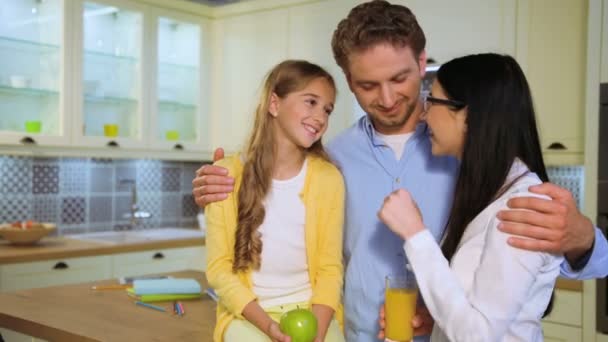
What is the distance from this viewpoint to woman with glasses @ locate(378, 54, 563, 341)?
1143 mm

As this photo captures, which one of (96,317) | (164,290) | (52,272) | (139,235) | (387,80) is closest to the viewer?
(387,80)

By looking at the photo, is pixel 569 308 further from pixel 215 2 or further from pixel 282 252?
pixel 215 2

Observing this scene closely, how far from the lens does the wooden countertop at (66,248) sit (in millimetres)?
3178

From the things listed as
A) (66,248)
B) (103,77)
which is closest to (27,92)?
(103,77)

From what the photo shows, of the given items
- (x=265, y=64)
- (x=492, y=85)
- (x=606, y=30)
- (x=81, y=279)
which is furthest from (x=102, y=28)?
(x=492, y=85)

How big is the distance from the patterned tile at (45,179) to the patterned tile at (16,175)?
4cm

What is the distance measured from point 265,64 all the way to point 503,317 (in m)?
3.37

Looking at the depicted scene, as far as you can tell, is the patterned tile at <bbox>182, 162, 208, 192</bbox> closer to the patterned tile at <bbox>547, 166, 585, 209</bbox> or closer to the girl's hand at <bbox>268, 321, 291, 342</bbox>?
the patterned tile at <bbox>547, 166, 585, 209</bbox>

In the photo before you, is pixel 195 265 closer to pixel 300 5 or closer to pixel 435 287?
pixel 300 5

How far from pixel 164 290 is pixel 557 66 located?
Result: 2.22 meters

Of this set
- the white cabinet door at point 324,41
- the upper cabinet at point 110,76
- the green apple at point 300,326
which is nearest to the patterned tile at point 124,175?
the upper cabinet at point 110,76

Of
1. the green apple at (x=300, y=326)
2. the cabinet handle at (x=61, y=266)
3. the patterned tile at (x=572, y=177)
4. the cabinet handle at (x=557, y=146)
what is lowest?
the cabinet handle at (x=61, y=266)

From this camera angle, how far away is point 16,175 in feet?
12.6

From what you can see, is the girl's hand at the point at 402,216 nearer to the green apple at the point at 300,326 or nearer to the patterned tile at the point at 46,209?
the green apple at the point at 300,326
